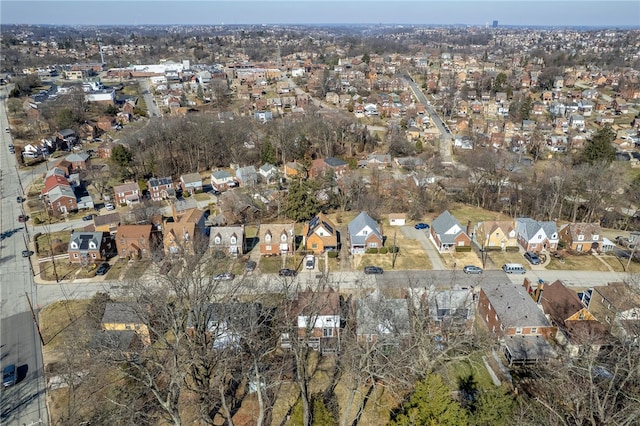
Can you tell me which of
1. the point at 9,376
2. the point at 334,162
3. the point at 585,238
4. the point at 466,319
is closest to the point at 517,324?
the point at 466,319

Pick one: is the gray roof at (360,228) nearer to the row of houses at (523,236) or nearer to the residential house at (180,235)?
the row of houses at (523,236)

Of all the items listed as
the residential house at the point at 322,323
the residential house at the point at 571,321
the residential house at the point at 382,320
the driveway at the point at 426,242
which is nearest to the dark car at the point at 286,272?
the residential house at the point at 322,323

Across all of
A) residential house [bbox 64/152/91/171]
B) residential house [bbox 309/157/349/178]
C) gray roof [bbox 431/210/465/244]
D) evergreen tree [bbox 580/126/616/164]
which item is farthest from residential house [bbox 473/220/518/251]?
residential house [bbox 64/152/91/171]

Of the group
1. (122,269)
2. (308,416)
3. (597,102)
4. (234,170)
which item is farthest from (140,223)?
(597,102)

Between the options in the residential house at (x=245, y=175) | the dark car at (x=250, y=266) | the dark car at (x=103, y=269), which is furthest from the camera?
the residential house at (x=245, y=175)

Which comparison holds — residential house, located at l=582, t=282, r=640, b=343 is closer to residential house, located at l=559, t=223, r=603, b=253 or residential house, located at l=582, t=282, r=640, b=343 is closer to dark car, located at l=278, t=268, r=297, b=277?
residential house, located at l=559, t=223, r=603, b=253

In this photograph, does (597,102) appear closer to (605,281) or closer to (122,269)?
(605,281)
